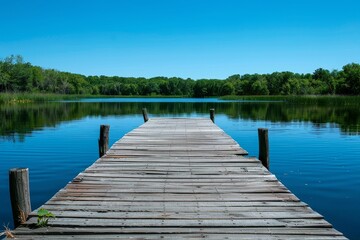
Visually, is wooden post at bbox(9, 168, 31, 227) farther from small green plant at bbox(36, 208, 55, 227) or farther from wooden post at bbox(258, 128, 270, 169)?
wooden post at bbox(258, 128, 270, 169)

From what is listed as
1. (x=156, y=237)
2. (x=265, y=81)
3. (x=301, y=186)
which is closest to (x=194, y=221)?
(x=156, y=237)

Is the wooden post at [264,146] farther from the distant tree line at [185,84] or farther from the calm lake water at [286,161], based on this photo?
the distant tree line at [185,84]

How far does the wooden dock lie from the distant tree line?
85.4 metres

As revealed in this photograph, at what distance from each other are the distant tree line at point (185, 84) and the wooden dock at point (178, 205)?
85.4 m

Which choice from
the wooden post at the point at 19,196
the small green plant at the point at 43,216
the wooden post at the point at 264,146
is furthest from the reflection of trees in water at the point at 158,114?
the small green plant at the point at 43,216

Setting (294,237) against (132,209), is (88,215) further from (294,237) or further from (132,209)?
(294,237)

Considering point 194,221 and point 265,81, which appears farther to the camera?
point 265,81

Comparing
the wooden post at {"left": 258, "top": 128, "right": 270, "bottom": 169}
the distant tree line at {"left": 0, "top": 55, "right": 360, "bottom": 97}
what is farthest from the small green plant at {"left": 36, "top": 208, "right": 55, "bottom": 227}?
the distant tree line at {"left": 0, "top": 55, "right": 360, "bottom": 97}

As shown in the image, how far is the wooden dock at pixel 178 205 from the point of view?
4.55 metres

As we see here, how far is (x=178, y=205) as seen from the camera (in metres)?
5.54

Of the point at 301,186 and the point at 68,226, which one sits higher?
A: the point at 68,226

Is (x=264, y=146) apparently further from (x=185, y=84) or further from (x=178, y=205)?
(x=185, y=84)

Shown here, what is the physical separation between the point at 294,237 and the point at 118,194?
3.01 meters

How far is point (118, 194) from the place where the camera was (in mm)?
6121
